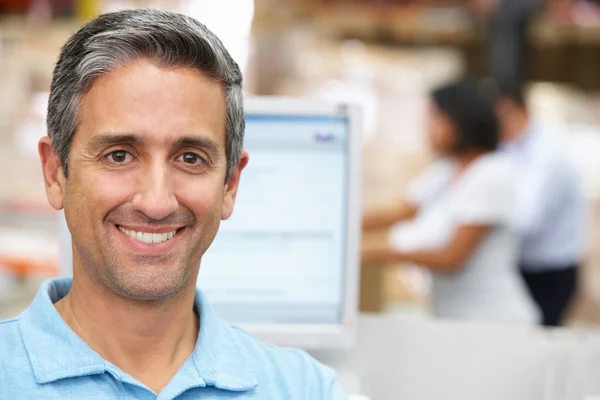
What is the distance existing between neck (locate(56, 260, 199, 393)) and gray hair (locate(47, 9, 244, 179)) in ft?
0.49

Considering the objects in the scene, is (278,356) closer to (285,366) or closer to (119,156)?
(285,366)

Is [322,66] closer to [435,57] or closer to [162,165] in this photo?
[435,57]

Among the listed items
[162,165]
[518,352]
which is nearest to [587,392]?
[518,352]

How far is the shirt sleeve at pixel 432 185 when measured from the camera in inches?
123

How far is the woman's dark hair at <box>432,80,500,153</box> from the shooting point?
10.0ft

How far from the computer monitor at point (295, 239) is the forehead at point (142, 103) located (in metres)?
0.64

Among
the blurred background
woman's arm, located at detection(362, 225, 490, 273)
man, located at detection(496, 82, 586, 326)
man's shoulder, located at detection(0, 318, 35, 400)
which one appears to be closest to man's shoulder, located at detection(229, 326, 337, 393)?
man's shoulder, located at detection(0, 318, 35, 400)

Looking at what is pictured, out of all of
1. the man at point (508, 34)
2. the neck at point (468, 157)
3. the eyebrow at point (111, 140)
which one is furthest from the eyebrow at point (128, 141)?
the man at point (508, 34)

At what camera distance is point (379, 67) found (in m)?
5.28

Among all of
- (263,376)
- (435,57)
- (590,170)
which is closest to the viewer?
(263,376)

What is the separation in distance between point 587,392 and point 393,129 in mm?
3605

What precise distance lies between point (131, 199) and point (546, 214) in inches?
121

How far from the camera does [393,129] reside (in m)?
5.20

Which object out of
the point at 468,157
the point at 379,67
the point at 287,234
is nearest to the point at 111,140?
the point at 287,234
